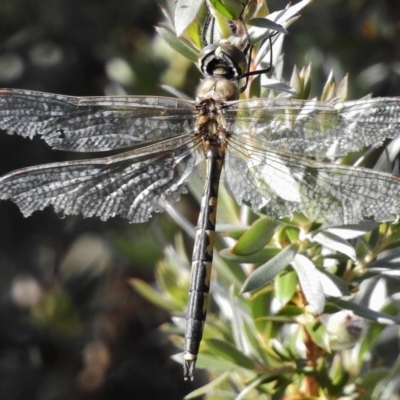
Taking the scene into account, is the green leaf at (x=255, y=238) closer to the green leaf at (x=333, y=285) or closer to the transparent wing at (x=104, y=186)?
the green leaf at (x=333, y=285)

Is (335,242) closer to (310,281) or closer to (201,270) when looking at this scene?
(310,281)

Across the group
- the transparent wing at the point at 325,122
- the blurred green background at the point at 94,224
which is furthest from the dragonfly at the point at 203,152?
the blurred green background at the point at 94,224

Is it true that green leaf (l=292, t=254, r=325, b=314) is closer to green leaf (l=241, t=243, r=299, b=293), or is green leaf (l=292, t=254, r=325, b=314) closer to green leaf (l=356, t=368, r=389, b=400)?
green leaf (l=241, t=243, r=299, b=293)

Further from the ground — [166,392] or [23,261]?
[23,261]

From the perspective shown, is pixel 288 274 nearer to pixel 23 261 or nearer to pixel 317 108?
pixel 317 108

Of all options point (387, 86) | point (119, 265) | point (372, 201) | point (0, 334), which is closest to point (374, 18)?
point (387, 86)
